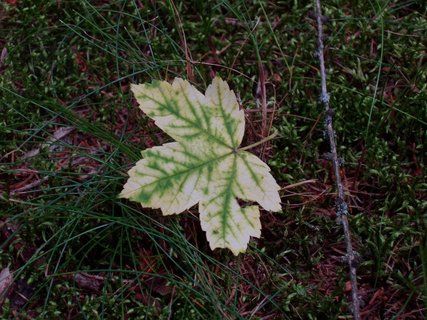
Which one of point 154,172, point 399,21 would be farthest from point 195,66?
point 399,21

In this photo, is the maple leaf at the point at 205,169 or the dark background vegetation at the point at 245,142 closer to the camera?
the maple leaf at the point at 205,169

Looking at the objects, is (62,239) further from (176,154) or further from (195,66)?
(195,66)

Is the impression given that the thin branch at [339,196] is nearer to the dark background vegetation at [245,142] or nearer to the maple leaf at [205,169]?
the dark background vegetation at [245,142]

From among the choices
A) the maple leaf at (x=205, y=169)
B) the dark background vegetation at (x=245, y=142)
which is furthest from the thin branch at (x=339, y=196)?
the maple leaf at (x=205, y=169)

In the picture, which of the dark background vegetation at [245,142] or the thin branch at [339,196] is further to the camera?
the dark background vegetation at [245,142]

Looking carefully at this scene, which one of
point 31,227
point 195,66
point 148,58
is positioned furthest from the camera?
point 148,58

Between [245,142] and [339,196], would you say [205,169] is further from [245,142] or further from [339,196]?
[339,196]

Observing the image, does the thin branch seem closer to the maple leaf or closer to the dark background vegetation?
the dark background vegetation
